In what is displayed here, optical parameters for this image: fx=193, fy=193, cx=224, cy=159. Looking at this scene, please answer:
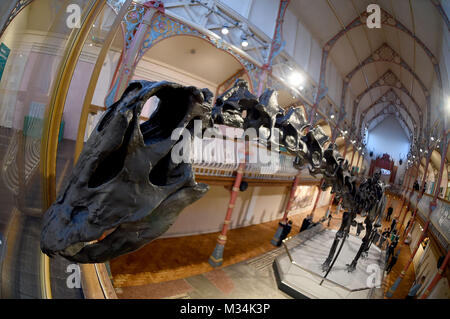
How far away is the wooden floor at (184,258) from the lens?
421cm

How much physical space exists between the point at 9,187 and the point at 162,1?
220 inches

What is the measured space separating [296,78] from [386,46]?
5511mm

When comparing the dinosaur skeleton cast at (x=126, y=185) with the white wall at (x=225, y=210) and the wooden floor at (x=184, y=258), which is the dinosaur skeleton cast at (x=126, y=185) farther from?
the white wall at (x=225, y=210)

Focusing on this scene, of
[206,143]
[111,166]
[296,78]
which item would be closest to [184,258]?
[206,143]

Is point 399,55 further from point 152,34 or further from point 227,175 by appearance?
point 152,34

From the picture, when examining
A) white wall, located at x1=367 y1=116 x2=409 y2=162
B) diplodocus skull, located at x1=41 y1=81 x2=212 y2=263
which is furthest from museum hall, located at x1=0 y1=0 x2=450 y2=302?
white wall, located at x1=367 y1=116 x2=409 y2=162

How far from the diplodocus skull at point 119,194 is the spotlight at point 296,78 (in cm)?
840

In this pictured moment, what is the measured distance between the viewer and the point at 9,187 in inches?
29.4

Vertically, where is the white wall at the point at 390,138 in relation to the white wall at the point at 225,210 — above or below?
above

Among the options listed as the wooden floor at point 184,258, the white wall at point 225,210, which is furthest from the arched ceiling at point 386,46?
the wooden floor at point 184,258

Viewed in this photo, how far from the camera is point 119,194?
53 cm

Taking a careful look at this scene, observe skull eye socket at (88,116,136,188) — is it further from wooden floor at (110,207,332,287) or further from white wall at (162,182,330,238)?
white wall at (162,182,330,238)

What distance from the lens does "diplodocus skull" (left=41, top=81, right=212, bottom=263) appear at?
20.3 inches

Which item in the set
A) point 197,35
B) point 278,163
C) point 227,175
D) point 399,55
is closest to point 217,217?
point 227,175
